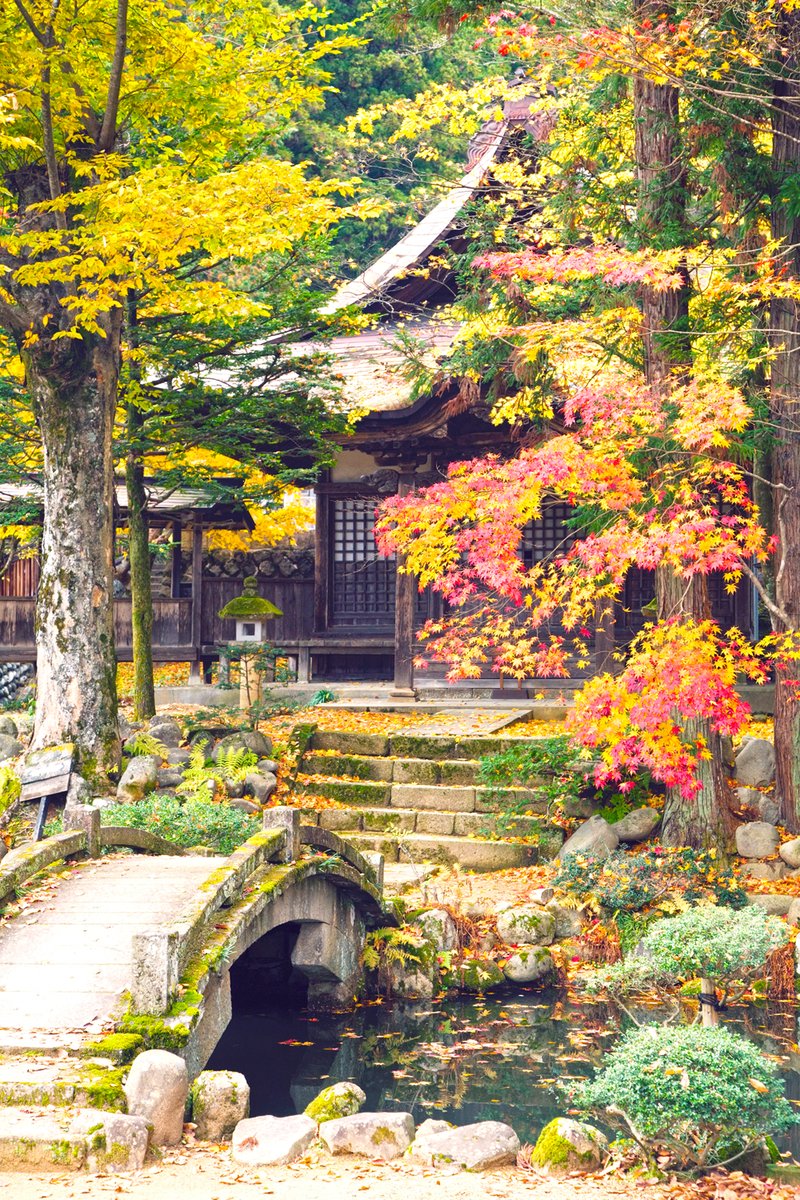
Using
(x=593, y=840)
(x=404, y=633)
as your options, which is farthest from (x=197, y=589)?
(x=593, y=840)

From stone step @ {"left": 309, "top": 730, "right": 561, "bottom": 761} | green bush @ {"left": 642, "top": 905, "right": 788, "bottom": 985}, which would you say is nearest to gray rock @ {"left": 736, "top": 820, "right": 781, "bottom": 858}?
stone step @ {"left": 309, "top": 730, "right": 561, "bottom": 761}

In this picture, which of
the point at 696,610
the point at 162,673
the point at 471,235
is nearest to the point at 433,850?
the point at 696,610

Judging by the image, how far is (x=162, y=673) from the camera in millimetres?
26234

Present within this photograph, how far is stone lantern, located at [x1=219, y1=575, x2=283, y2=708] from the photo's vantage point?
1823 cm

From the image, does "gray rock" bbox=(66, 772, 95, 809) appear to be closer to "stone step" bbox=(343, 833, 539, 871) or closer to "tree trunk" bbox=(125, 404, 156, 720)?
"stone step" bbox=(343, 833, 539, 871)

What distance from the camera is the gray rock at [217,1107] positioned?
25.5ft

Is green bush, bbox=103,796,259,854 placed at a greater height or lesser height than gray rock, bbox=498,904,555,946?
greater

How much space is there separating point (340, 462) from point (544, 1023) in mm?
12485

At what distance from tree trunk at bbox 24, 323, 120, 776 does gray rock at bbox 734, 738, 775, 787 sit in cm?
740

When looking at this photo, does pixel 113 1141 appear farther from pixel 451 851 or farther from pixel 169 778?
pixel 451 851

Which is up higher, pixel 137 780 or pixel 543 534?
pixel 543 534

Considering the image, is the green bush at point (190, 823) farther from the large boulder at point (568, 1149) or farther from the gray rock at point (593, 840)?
the large boulder at point (568, 1149)

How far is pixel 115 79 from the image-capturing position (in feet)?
39.8

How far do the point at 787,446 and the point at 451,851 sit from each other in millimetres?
6100
